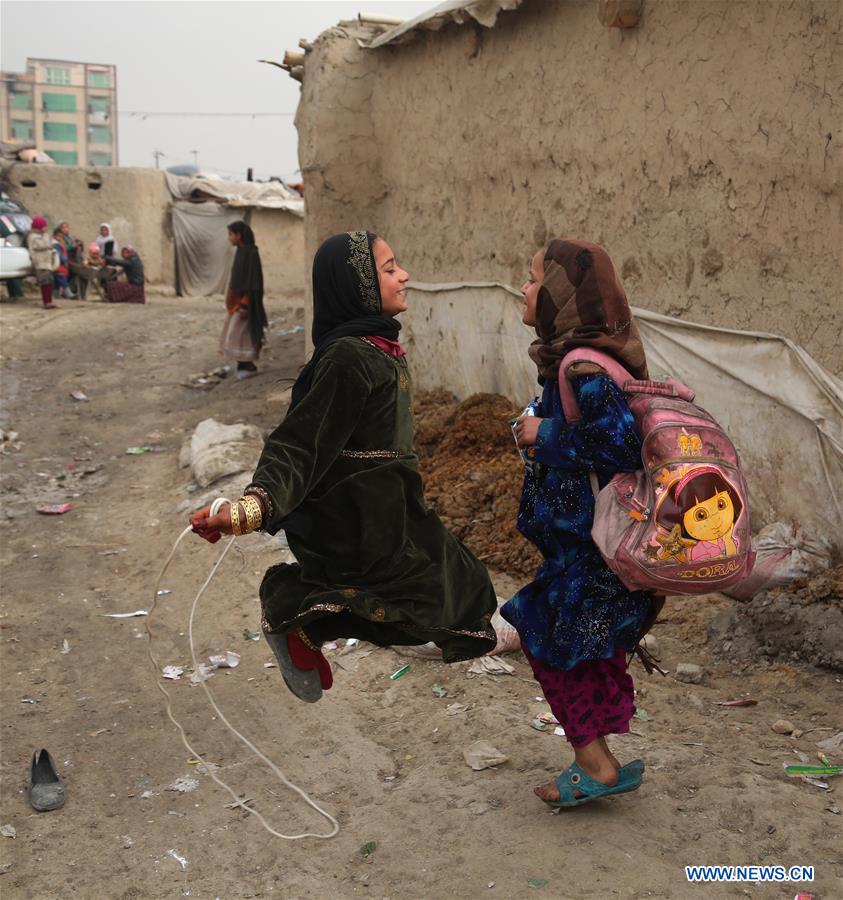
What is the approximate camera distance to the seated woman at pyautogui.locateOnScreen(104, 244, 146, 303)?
59.8 ft

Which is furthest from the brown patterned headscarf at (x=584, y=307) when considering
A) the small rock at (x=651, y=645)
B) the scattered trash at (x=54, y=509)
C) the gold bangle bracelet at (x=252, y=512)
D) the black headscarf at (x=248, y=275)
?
the black headscarf at (x=248, y=275)

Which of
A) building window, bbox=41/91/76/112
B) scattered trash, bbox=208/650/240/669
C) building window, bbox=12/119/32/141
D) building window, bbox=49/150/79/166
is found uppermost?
building window, bbox=41/91/76/112

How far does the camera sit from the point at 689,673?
4457 millimetres

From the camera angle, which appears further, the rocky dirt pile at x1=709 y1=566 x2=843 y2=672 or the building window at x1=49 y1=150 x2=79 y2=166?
the building window at x1=49 y1=150 x2=79 y2=166

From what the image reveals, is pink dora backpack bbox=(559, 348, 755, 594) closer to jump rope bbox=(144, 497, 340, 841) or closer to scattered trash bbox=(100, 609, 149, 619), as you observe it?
jump rope bbox=(144, 497, 340, 841)

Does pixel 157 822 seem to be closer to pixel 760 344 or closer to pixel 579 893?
pixel 579 893

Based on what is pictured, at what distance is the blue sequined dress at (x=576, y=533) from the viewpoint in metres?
2.72

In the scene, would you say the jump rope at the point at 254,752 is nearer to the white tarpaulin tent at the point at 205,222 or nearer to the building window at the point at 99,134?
the white tarpaulin tent at the point at 205,222

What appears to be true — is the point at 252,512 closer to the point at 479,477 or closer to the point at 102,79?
the point at 479,477

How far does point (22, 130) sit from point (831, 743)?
215 feet

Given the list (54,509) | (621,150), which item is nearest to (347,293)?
(621,150)

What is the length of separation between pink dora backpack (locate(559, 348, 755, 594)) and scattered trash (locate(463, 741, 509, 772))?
1.24 metres

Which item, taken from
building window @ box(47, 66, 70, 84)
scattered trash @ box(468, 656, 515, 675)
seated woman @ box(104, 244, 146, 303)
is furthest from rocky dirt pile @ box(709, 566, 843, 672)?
building window @ box(47, 66, 70, 84)

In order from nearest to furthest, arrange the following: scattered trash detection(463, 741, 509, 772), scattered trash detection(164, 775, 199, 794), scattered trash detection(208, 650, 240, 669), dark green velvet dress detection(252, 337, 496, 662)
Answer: dark green velvet dress detection(252, 337, 496, 662)
scattered trash detection(463, 741, 509, 772)
scattered trash detection(164, 775, 199, 794)
scattered trash detection(208, 650, 240, 669)
